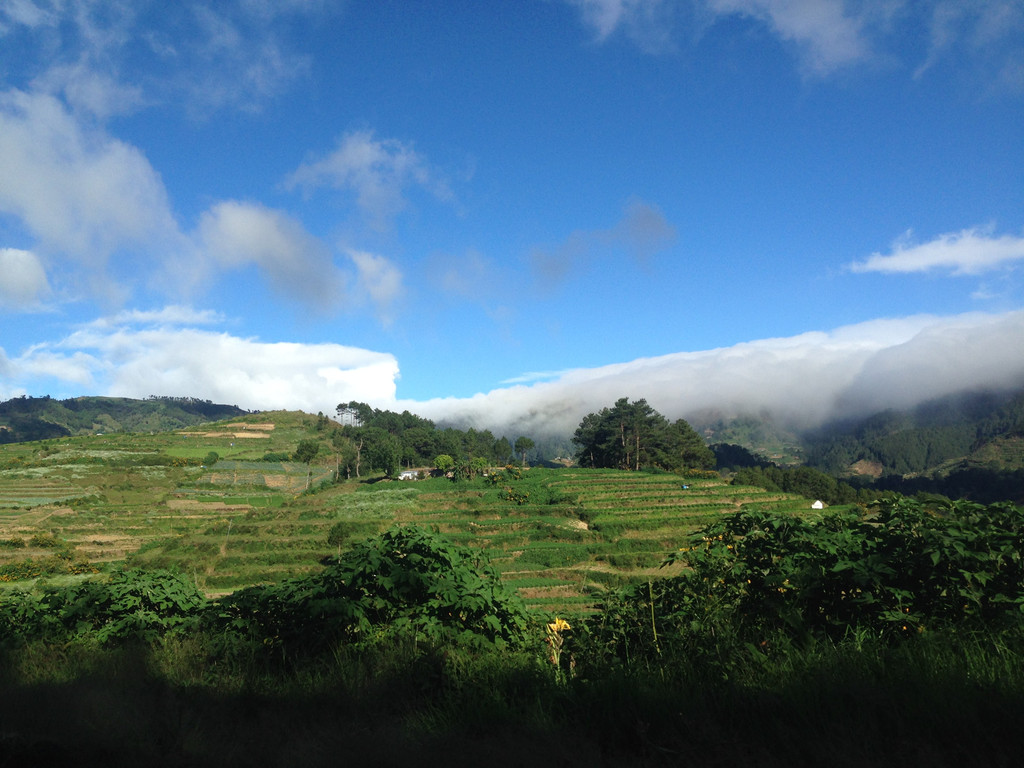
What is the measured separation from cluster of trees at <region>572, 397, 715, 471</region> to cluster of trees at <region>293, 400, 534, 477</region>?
1667 cm

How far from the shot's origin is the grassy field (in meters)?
33.2

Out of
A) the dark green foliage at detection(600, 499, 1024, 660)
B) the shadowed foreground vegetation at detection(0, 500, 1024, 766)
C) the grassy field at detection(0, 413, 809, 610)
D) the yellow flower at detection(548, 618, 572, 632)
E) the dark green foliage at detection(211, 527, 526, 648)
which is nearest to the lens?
the shadowed foreground vegetation at detection(0, 500, 1024, 766)

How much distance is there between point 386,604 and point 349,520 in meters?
38.1

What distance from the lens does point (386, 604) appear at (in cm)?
466

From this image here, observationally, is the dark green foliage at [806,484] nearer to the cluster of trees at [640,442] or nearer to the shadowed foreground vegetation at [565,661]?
the cluster of trees at [640,442]

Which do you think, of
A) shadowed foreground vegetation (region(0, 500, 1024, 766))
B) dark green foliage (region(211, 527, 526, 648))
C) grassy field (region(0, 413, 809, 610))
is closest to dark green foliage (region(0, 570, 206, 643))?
shadowed foreground vegetation (region(0, 500, 1024, 766))

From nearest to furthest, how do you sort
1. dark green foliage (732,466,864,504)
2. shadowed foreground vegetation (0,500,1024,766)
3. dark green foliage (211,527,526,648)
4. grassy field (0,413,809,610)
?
shadowed foreground vegetation (0,500,1024,766) → dark green foliage (211,527,526,648) → grassy field (0,413,809,610) → dark green foliage (732,466,864,504)

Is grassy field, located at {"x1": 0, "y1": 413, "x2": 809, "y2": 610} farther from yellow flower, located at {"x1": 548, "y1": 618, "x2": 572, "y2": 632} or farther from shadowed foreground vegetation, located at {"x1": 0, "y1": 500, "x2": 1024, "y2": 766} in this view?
shadowed foreground vegetation, located at {"x1": 0, "y1": 500, "x2": 1024, "y2": 766}

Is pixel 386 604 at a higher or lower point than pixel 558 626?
higher

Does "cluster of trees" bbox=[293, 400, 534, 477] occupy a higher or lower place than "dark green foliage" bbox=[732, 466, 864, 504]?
higher

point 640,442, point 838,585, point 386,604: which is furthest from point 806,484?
point 386,604

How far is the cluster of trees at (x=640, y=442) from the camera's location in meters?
76.0

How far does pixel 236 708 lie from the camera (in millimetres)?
3602

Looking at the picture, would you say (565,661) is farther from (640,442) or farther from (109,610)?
(640,442)
